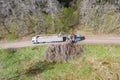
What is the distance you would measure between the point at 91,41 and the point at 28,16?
12584mm

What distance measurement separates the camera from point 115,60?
46.1 metres

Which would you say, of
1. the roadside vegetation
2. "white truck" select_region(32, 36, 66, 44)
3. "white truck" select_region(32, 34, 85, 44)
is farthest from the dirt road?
the roadside vegetation

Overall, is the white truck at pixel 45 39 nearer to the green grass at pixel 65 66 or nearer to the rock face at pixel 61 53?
the green grass at pixel 65 66

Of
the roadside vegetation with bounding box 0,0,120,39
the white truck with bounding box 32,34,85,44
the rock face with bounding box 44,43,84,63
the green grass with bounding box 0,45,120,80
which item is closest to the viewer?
the green grass with bounding box 0,45,120,80

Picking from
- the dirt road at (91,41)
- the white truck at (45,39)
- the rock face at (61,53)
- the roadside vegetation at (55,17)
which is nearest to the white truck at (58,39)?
the white truck at (45,39)

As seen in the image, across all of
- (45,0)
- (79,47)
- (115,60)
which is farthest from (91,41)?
(45,0)

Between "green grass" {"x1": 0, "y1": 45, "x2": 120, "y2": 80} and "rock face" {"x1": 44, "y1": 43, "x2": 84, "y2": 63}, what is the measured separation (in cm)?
73

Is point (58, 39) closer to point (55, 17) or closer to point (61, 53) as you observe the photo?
point (61, 53)

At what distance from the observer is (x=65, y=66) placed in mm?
46438

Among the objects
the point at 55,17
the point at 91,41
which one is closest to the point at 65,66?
the point at 91,41

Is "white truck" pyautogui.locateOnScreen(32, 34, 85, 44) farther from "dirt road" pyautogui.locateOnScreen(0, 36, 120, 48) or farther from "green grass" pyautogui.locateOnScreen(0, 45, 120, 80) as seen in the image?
"green grass" pyautogui.locateOnScreen(0, 45, 120, 80)

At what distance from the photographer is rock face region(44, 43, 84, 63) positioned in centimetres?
4728

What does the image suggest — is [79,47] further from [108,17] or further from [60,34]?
[108,17]

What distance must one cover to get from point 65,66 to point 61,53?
220cm
